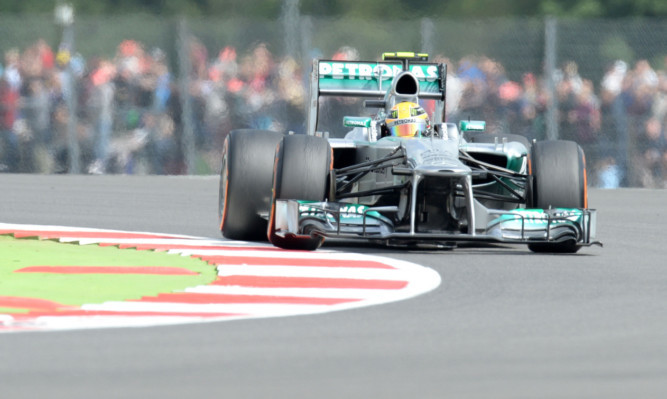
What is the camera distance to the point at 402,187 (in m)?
10.3

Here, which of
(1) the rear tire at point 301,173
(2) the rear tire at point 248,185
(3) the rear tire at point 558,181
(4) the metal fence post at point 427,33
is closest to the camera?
(1) the rear tire at point 301,173

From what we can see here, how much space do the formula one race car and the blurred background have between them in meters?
8.01

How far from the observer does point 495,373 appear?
566 centimetres

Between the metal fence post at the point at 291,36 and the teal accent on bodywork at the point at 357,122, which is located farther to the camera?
the metal fence post at the point at 291,36

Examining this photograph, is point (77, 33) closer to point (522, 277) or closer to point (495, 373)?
point (522, 277)

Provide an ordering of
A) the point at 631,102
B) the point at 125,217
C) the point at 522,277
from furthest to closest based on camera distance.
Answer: the point at 631,102
the point at 125,217
the point at 522,277

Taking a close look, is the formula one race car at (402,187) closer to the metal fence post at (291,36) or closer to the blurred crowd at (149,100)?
the blurred crowd at (149,100)

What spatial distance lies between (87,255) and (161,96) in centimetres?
1040

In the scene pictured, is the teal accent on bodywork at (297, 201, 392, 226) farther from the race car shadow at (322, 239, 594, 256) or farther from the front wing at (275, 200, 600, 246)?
the race car shadow at (322, 239, 594, 256)

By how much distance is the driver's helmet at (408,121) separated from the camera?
11398 millimetres

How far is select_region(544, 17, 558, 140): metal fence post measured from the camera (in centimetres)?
1966

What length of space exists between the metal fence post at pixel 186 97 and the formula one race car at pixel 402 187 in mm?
8430

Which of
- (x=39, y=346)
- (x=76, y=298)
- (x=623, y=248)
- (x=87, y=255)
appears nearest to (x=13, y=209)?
(x=87, y=255)

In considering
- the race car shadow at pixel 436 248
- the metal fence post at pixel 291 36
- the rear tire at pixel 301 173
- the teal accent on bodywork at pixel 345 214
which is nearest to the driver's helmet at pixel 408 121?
the race car shadow at pixel 436 248
